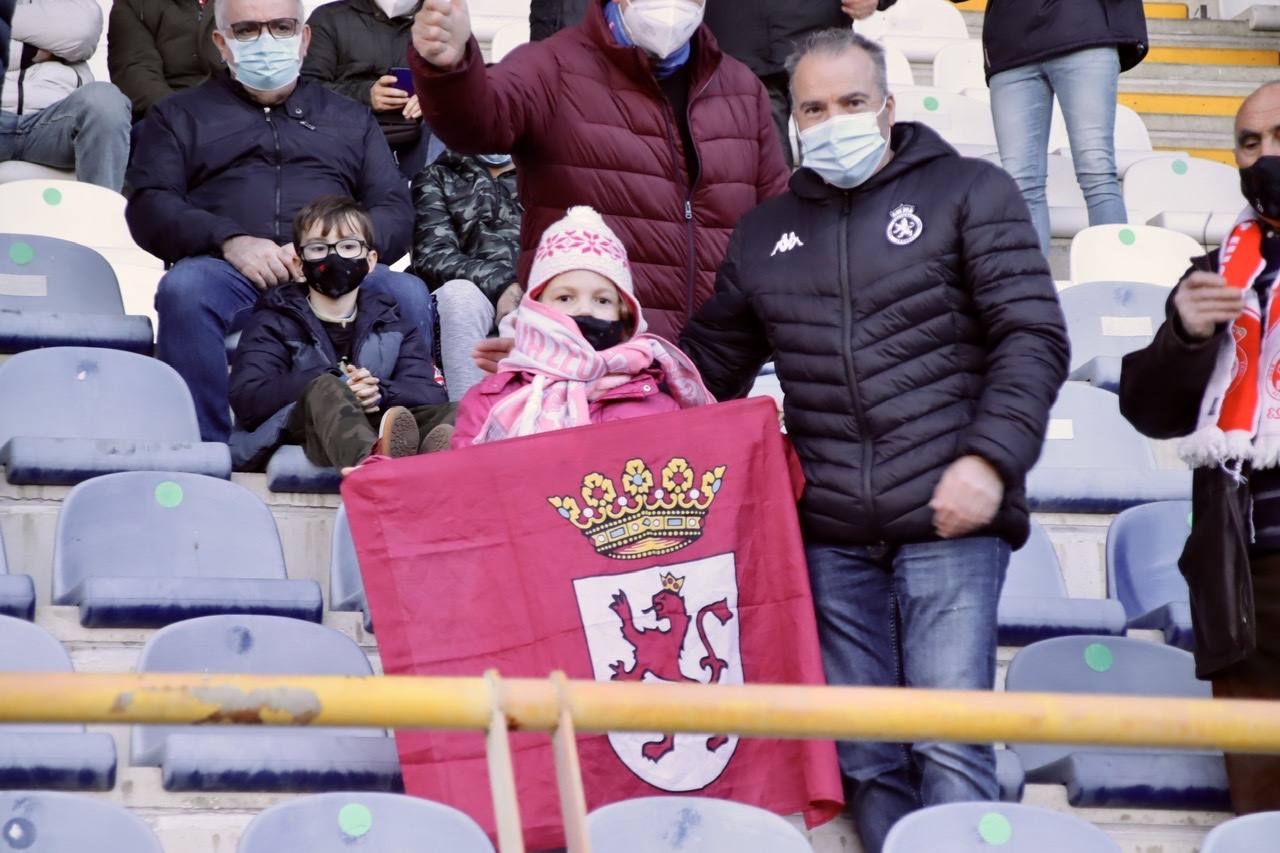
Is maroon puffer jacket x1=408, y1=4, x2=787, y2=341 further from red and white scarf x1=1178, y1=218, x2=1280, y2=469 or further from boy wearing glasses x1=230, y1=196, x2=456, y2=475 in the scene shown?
red and white scarf x1=1178, y1=218, x2=1280, y2=469

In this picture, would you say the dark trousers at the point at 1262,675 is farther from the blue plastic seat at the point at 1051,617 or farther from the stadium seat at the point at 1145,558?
the stadium seat at the point at 1145,558

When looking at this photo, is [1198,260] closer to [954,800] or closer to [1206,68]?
[954,800]

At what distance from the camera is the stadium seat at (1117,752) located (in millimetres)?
3451

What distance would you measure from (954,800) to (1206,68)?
6831mm

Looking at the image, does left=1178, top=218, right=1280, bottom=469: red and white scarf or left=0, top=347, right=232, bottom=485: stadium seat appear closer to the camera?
left=1178, top=218, right=1280, bottom=469: red and white scarf

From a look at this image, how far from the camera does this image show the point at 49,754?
9.79 ft

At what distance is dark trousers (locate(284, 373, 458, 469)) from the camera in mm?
4086

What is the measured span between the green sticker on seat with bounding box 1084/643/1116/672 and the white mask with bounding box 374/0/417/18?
141 inches

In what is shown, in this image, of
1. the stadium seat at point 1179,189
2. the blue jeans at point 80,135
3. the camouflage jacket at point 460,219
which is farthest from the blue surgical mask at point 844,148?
the stadium seat at point 1179,189

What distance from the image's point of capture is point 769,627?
3.20m

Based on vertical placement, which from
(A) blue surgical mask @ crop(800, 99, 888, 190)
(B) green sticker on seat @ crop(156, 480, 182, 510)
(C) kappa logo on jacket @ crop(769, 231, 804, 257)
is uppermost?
(A) blue surgical mask @ crop(800, 99, 888, 190)

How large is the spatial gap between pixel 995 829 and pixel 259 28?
3.15 m

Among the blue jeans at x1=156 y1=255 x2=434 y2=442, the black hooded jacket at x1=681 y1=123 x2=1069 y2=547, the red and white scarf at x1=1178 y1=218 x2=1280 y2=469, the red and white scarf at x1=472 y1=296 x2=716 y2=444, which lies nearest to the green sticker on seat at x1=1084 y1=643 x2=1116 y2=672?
the red and white scarf at x1=1178 y1=218 x2=1280 y2=469

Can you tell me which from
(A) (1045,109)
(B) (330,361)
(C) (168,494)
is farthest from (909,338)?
(A) (1045,109)
